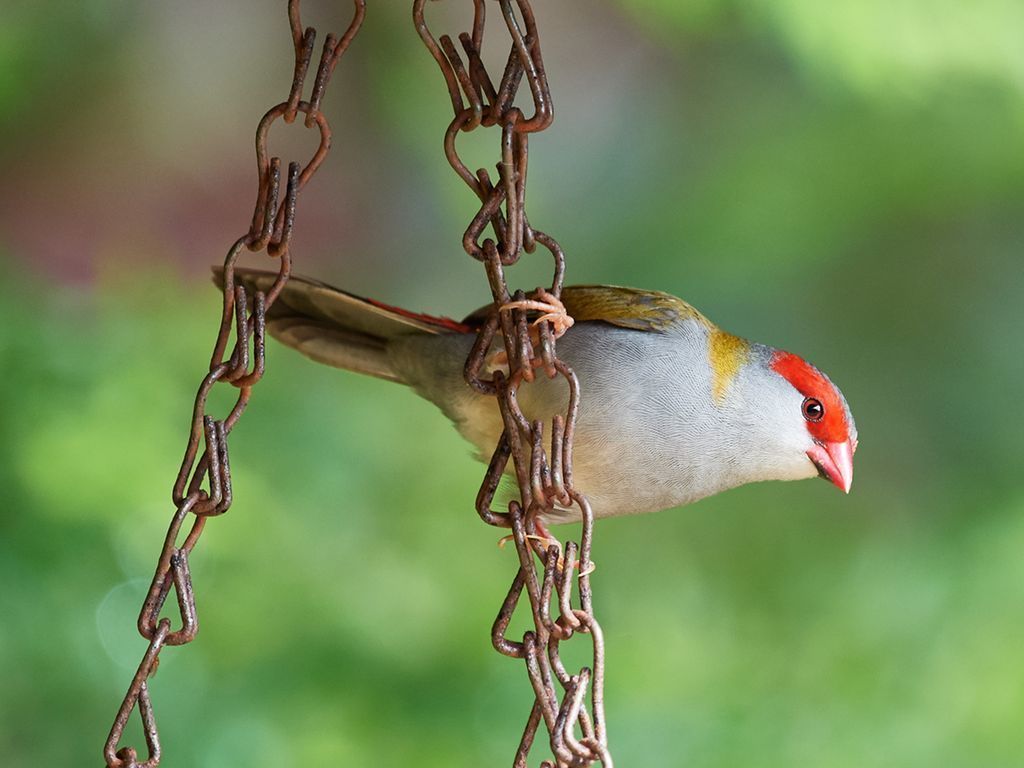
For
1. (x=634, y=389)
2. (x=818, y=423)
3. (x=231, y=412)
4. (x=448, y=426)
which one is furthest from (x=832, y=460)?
(x=448, y=426)

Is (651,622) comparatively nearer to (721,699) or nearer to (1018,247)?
(721,699)

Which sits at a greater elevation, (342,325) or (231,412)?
(342,325)

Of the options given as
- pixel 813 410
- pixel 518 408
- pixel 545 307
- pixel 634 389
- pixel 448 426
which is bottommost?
pixel 518 408

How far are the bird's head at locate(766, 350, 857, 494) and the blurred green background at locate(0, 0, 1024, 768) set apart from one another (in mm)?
1626

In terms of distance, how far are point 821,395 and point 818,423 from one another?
6 centimetres

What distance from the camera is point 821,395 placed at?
2.44 m

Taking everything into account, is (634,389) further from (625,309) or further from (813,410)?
(813,410)

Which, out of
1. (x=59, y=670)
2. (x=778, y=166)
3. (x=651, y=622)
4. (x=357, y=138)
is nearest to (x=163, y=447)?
(x=59, y=670)

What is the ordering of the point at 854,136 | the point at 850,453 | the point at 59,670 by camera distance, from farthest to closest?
1. the point at 854,136
2. the point at 59,670
3. the point at 850,453

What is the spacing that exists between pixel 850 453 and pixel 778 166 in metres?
2.02

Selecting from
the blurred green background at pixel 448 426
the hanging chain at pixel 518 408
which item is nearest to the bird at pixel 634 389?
the hanging chain at pixel 518 408

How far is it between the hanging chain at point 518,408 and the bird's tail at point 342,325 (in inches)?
29.1

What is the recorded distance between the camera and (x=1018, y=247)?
4348 mm

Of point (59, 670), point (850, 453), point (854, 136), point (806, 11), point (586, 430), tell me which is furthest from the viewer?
point (854, 136)
